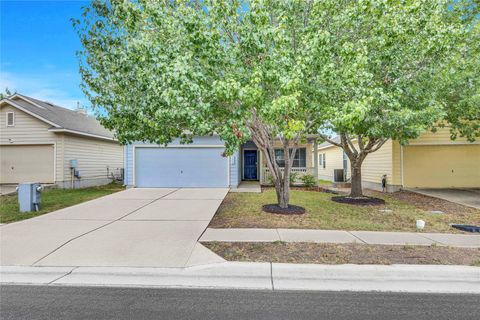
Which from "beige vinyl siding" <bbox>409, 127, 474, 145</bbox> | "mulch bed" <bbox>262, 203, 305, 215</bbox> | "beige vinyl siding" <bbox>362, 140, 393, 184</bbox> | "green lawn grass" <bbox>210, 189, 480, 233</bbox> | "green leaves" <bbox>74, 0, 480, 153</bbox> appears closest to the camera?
"green leaves" <bbox>74, 0, 480, 153</bbox>

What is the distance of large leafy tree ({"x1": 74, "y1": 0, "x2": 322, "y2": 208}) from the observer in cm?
539

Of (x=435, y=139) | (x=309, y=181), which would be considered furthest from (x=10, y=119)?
(x=435, y=139)

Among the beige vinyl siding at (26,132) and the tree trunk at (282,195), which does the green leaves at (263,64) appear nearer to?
the tree trunk at (282,195)

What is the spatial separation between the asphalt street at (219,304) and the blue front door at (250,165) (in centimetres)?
1532

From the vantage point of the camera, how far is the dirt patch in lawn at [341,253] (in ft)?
14.5

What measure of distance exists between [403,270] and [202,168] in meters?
11.0

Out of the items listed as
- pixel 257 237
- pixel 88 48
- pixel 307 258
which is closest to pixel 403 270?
pixel 307 258

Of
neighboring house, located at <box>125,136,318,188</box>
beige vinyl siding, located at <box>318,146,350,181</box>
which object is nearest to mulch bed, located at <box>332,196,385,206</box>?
neighboring house, located at <box>125,136,318,188</box>

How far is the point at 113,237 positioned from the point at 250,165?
13.7 meters

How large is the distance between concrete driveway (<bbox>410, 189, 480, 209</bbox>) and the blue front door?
931cm

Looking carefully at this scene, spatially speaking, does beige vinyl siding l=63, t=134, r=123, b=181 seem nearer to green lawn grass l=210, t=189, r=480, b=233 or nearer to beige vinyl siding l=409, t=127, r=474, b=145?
green lawn grass l=210, t=189, r=480, b=233

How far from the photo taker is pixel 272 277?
4004 mm

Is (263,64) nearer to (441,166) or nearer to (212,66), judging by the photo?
(212,66)

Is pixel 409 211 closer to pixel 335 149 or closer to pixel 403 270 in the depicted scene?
pixel 403 270
